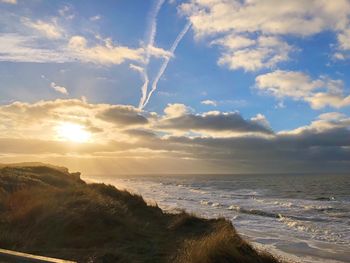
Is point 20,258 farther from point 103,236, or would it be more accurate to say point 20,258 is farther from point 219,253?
point 103,236

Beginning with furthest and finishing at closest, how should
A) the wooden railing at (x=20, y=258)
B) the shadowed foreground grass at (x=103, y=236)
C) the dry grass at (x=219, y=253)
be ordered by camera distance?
the shadowed foreground grass at (x=103, y=236), the dry grass at (x=219, y=253), the wooden railing at (x=20, y=258)

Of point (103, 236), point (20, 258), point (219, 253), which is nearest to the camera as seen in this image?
point (20, 258)

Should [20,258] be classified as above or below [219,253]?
above

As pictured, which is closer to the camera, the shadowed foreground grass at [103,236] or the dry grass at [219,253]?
the dry grass at [219,253]

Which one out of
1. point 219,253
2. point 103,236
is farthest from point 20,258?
point 103,236

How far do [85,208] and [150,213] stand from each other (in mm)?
7779

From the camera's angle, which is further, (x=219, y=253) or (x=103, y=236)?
(x=103, y=236)

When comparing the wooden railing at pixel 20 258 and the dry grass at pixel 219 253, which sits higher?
the wooden railing at pixel 20 258

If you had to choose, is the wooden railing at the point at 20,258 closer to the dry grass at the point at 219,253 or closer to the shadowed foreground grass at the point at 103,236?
the shadowed foreground grass at the point at 103,236

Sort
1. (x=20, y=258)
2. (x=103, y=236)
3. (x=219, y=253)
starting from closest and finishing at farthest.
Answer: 1. (x=20, y=258)
2. (x=219, y=253)
3. (x=103, y=236)

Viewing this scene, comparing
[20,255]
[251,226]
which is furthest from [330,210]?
[20,255]

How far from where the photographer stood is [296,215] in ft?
118

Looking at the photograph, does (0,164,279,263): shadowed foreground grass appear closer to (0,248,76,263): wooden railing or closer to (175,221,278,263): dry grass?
(175,221,278,263): dry grass

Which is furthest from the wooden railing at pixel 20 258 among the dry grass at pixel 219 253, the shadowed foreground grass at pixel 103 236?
the dry grass at pixel 219 253
